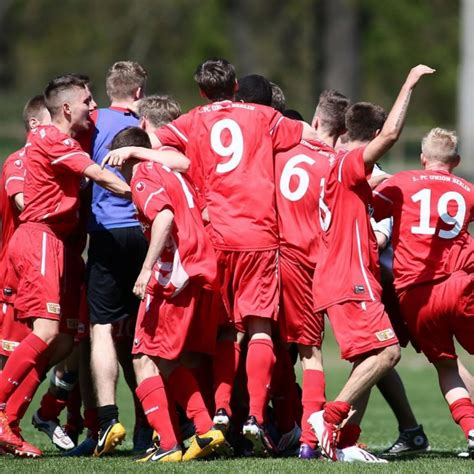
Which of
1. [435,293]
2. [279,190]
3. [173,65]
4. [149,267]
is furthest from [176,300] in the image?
[173,65]

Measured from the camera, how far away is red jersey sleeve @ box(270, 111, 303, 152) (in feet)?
25.5

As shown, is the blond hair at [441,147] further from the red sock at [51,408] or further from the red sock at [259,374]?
the red sock at [51,408]

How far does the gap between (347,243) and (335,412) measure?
3.51 feet

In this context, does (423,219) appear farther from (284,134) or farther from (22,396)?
(22,396)

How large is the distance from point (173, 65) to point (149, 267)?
36.1 metres

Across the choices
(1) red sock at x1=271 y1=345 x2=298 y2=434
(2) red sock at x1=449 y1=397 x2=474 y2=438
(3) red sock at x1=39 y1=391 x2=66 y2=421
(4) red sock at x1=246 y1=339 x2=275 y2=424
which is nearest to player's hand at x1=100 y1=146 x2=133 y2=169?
(4) red sock at x1=246 y1=339 x2=275 y2=424

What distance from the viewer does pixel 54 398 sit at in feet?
28.8

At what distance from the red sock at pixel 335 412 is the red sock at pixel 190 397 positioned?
771 mm

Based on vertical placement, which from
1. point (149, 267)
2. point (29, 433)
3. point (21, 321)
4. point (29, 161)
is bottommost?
point (29, 433)

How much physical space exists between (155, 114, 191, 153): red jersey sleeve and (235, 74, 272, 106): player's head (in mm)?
464

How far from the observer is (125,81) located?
8.51 metres

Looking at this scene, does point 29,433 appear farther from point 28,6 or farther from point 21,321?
point 28,6

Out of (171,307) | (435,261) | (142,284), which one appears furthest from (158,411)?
(435,261)

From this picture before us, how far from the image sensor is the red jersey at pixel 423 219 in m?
7.76
